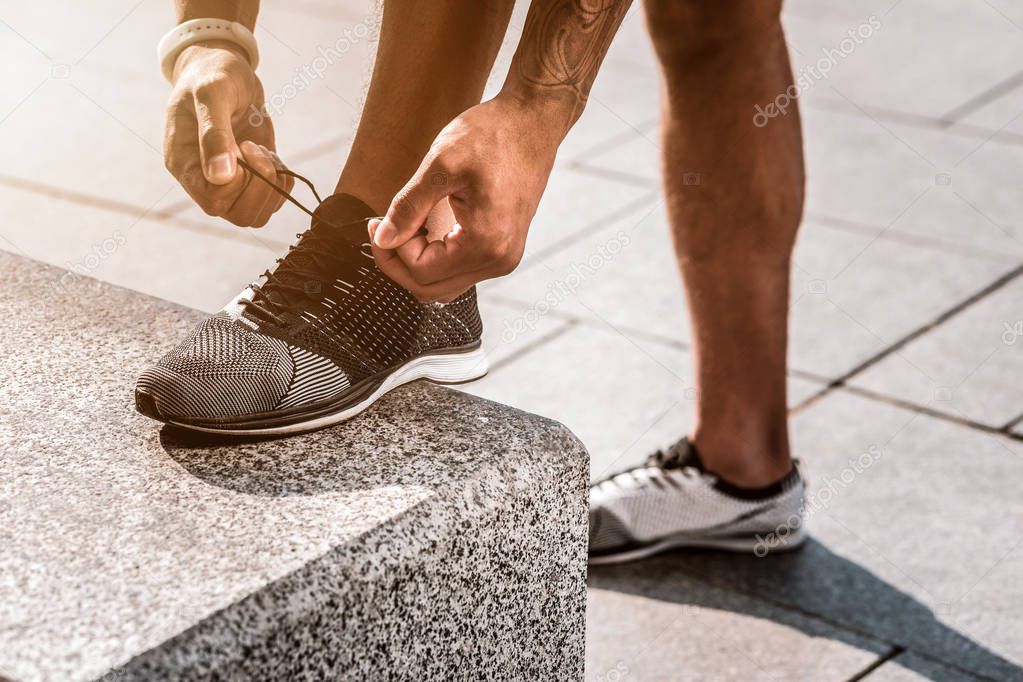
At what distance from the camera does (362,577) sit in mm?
1267

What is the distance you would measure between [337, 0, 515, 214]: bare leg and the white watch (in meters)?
0.20

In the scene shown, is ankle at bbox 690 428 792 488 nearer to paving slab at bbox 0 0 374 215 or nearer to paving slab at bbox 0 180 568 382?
paving slab at bbox 0 180 568 382

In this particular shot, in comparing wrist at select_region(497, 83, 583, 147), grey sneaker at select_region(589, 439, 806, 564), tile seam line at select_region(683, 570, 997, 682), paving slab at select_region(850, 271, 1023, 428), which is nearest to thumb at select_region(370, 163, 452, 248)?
wrist at select_region(497, 83, 583, 147)

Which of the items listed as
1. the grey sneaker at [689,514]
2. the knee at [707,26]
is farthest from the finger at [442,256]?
the grey sneaker at [689,514]

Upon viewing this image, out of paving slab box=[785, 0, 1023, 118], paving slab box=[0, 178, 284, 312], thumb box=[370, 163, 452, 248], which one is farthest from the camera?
paving slab box=[785, 0, 1023, 118]

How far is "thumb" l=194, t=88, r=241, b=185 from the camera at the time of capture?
156 cm

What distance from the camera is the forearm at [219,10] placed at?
1.79 meters

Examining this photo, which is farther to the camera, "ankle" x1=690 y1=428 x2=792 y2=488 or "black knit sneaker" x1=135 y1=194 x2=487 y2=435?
"ankle" x1=690 y1=428 x2=792 y2=488

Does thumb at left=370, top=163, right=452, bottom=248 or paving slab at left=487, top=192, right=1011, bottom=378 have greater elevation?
thumb at left=370, top=163, right=452, bottom=248

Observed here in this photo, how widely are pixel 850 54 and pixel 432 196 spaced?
3942 millimetres

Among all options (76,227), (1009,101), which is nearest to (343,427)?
(76,227)

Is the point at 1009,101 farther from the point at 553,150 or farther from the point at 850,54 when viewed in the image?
the point at 553,150

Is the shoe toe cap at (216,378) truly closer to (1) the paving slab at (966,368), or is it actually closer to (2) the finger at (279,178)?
(2) the finger at (279,178)

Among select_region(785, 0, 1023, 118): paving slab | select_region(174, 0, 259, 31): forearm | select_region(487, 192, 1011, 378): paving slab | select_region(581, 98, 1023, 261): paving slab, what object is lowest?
select_region(785, 0, 1023, 118): paving slab
